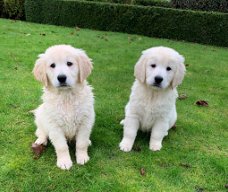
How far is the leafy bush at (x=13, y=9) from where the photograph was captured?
1562cm

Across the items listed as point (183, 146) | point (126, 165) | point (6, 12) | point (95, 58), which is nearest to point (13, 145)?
point (126, 165)

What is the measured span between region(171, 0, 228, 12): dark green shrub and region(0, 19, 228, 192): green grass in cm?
713

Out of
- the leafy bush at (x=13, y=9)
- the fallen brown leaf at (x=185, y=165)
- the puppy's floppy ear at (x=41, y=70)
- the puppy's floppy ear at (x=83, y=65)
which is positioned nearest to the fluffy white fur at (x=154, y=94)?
the fallen brown leaf at (x=185, y=165)

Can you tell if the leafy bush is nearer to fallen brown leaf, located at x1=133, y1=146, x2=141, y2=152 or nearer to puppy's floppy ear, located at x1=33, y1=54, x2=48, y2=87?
puppy's floppy ear, located at x1=33, y1=54, x2=48, y2=87

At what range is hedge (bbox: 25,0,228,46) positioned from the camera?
13220 millimetres

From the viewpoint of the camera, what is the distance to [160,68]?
4.43 m

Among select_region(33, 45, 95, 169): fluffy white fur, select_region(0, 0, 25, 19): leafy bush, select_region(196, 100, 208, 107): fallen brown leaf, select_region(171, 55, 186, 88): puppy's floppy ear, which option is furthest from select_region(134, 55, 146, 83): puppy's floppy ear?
select_region(0, 0, 25, 19): leafy bush

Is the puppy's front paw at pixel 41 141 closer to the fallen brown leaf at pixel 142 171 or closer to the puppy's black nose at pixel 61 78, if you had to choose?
the puppy's black nose at pixel 61 78

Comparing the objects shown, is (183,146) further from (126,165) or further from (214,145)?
(126,165)

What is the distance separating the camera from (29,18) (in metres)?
15.5

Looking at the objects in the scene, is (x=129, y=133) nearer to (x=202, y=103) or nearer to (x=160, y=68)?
(x=160, y=68)

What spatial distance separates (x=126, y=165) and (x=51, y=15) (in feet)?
38.3

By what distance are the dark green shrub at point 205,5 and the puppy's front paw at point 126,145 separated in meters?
11.8

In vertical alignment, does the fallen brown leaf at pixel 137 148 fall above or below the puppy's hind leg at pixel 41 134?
below
